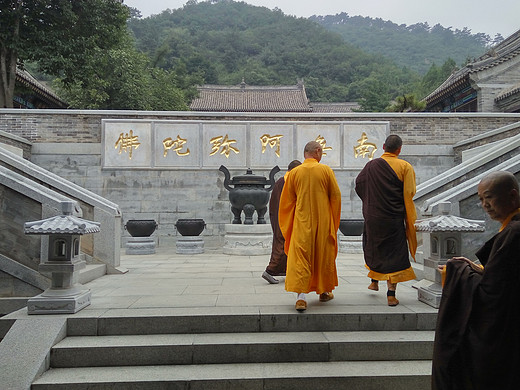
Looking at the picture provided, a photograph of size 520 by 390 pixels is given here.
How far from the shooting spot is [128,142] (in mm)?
10492

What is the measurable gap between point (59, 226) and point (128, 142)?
289 inches

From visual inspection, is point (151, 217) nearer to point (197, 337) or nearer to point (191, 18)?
point (197, 337)

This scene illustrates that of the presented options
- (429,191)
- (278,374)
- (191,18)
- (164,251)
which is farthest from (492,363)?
(191,18)

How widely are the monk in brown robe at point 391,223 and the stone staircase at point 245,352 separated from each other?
429mm

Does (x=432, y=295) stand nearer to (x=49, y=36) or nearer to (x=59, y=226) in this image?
(x=59, y=226)

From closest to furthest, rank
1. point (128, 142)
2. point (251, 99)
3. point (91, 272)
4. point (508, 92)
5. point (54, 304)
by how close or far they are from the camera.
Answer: point (54, 304), point (91, 272), point (128, 142), point (508, 92), point (251, 99)

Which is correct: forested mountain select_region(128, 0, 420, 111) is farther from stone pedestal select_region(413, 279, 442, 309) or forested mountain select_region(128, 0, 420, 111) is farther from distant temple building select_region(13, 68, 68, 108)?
stone pedestal select_region(413, 279, 442, 309)

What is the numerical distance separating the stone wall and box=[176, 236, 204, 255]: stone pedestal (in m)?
1.33

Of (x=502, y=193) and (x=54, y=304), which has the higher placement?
(x=502, y=193)

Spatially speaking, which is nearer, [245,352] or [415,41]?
[245,352]

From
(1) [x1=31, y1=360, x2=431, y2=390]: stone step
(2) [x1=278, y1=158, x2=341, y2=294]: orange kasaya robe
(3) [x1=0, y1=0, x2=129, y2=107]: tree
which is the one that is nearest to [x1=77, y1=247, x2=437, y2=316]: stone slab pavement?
(2) [x1=278, y1=158, x2=341, y2=294]: orange kasaya robe

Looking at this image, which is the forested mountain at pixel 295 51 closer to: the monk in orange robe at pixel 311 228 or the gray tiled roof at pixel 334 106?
the gray tiled roof at pixel 334 106

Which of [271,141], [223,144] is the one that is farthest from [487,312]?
[223,144]

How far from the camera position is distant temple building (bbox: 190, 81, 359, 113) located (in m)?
27.0
